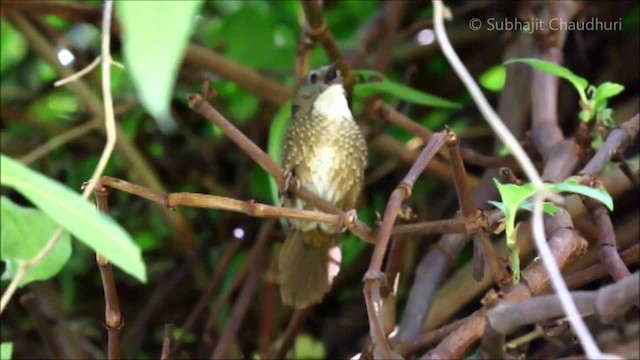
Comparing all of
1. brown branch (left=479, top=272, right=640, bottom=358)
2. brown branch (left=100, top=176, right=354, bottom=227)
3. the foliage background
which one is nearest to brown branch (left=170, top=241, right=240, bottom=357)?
the foliage background

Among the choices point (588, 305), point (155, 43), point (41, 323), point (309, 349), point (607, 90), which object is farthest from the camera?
point (309, 349)

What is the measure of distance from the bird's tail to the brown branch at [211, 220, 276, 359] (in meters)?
0.03

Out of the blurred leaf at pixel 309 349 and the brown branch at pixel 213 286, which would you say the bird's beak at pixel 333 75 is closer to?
the brown branch at pixel 213 286

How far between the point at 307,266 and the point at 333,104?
1.00 ft

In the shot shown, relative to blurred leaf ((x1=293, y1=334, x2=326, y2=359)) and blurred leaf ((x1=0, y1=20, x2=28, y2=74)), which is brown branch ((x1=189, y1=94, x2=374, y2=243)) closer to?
A: blurred leaf ((x1=293, y1=334, x2=326, y2=359))

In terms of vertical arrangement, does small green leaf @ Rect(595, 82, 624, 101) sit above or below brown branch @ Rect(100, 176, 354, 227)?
above

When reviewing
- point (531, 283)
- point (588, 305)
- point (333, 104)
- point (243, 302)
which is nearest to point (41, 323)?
point (243, 302)

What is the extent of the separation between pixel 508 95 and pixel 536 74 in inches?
8.1

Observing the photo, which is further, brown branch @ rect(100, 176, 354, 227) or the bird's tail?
the bird's tail

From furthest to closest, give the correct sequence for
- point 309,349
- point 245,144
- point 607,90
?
point 309,349 → point 607,90 → point 245,144

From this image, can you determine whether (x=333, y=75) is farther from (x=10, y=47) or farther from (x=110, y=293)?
(x=110, y=293)

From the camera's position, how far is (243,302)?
1.31 metres

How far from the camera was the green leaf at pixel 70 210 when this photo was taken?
522 mm

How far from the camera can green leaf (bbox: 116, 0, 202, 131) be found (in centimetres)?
43
